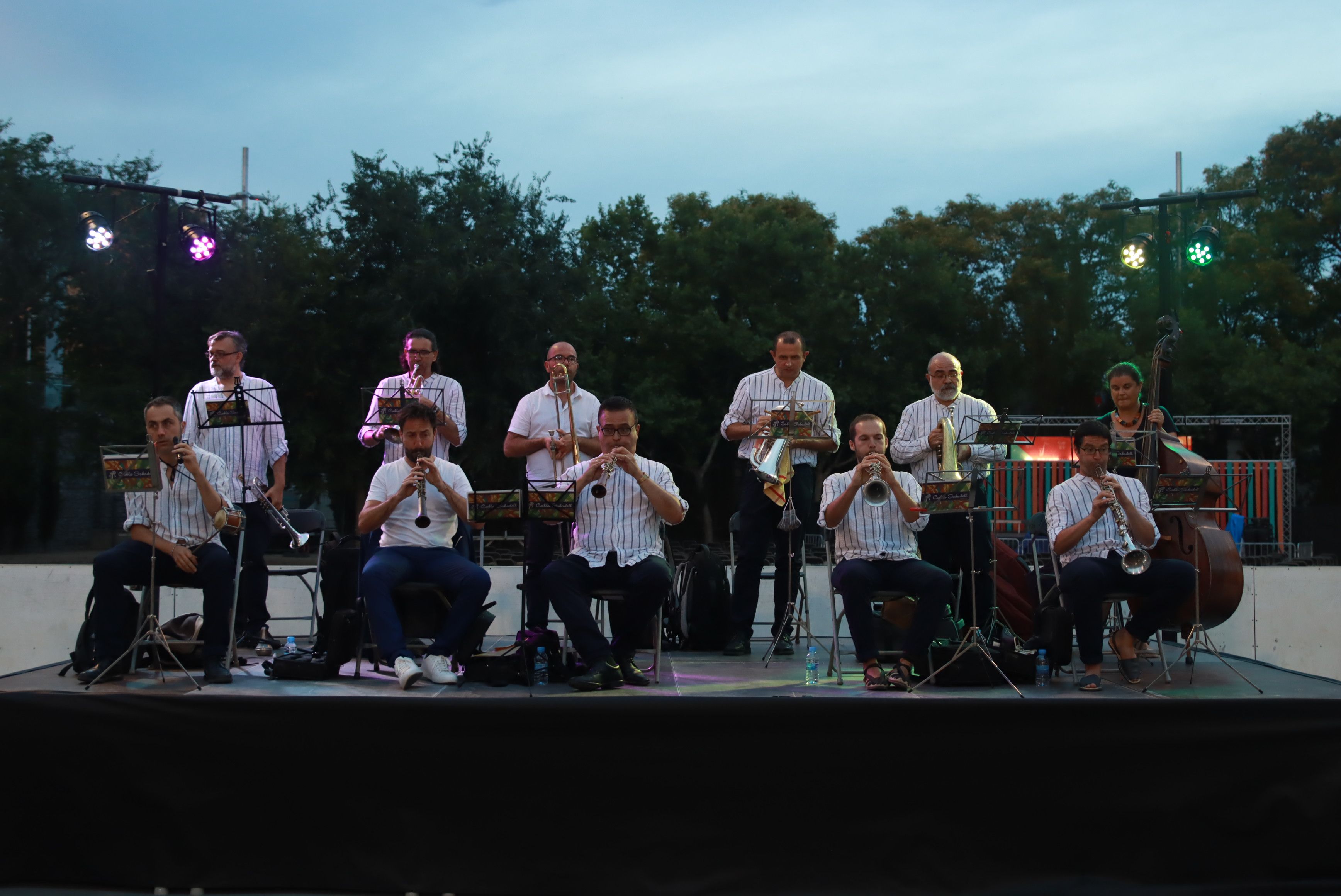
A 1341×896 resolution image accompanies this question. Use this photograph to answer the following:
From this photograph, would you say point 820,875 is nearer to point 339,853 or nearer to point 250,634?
point 339,853

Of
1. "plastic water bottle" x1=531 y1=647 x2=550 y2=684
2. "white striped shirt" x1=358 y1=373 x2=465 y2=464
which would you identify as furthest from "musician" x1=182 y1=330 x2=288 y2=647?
"plastic water bottle" x1=531 y1=647 x2=550 y2=684

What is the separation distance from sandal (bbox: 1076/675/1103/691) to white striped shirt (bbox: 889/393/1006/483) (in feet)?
3.92

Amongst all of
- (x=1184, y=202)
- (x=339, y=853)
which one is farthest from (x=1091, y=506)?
(x=1184, y=202)

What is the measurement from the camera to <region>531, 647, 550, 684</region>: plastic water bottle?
5074 millimetres

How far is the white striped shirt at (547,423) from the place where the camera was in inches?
237

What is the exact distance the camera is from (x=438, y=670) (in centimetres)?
489

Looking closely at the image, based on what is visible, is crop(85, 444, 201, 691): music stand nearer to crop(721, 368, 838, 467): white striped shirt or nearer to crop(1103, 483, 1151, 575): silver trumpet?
crop(721, 368, 838, 467): white striped shirt

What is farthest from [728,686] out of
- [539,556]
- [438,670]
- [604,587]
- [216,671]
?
[216,671]

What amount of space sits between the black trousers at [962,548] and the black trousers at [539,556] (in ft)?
5.97

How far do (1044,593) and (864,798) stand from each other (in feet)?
9.10

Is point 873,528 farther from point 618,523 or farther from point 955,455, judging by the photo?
point 618,523

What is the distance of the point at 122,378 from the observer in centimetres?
1598

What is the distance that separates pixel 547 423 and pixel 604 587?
126 cm

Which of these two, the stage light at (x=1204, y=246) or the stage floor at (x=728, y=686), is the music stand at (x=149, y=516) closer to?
the stage floor at (x=728, y=686)
